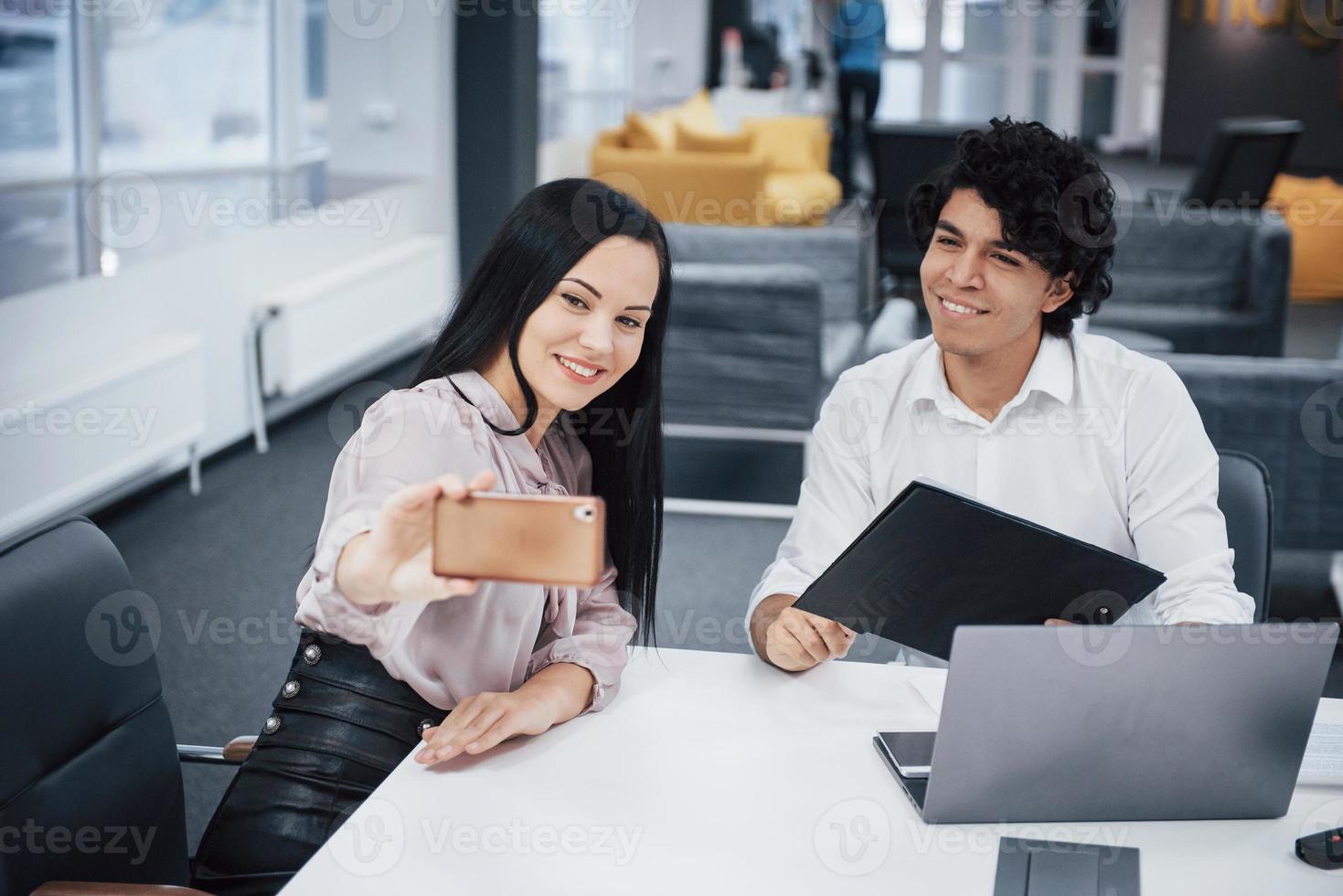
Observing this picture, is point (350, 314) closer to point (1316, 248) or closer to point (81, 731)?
point (81, 731)

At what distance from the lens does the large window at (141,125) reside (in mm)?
4895

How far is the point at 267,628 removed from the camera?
3.63m

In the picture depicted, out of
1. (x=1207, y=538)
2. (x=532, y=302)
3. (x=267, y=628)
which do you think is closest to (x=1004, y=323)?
(x=1207, y=538)

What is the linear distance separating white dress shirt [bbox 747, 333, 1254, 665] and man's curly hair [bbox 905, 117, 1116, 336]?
0.39ft

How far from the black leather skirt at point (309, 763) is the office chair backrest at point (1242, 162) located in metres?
7.06

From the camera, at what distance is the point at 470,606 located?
1549 mm

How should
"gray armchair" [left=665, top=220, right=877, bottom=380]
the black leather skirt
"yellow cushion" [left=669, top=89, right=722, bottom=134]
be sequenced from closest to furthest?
the black leather skirt → "gray armchair" [left=665, top=220, right=877, bottom=380] → "yellow cushion" [left=669, top=89, right=722, bottom=134]

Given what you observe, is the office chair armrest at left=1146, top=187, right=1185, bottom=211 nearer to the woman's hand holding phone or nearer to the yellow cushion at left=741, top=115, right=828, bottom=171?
the yellow cushion at left=741, top=115, right=828, bottom=171

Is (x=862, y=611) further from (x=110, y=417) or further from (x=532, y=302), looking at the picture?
(x=110, y=417)

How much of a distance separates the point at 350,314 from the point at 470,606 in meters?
4.25
